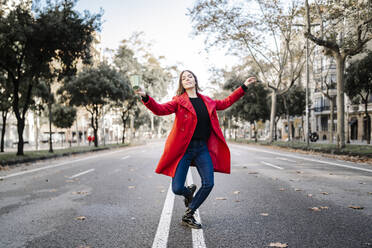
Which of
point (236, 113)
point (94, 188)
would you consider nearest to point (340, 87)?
point (94, 188)

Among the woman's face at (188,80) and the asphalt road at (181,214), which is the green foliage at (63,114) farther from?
the woman's face at (188,80)

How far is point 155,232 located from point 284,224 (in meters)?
1.62

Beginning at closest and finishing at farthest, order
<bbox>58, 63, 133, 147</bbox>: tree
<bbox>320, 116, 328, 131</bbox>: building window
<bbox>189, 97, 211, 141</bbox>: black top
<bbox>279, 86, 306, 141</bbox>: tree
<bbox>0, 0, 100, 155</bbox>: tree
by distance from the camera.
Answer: <bbox>189, 97, 211, 141</bbox>: black top < <bbox>0, 0, 100, 155</bbox>: tree < <bbox>58, 63, 133, 147</bbox>: tree < <bbox>279, 86, 306, 141</bbox>: tree < <bbox>320, 116, 328, 131</bbox>: building window

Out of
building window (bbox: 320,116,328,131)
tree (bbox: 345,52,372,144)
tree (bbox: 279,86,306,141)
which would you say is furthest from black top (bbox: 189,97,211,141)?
building window (bbox: 320,116,328,131)

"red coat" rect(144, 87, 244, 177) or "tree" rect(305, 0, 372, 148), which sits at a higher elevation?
"tree" rect(305, 0, 372, 148)

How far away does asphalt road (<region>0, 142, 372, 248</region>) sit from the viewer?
3.59m

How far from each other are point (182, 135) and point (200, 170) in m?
0.49

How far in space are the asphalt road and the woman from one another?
1.80 feet

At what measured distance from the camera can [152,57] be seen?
4191 centimetres

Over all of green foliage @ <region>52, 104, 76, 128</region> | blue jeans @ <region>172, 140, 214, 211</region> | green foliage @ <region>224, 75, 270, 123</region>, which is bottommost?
blue jeans @ <region>172, 140, 214, 211</region>

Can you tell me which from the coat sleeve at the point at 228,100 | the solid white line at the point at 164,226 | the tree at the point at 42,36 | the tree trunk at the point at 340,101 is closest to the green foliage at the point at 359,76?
the tree trunk at the point at 340,101

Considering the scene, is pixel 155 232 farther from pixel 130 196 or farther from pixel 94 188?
pixel 94 188

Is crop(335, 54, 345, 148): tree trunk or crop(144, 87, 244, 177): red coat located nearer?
crop(144, 87, 244, 177): red coat

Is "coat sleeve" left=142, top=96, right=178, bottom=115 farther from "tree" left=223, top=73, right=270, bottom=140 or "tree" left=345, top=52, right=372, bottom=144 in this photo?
"tree" left=223, top=73, right=270, bottom=140
